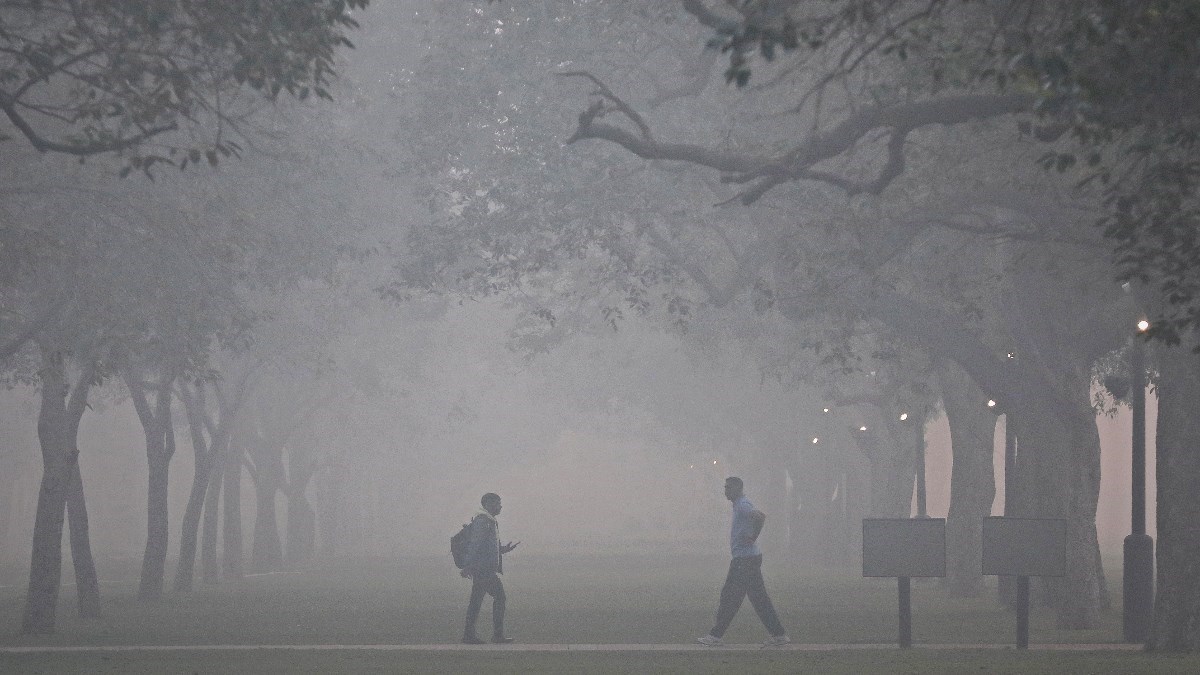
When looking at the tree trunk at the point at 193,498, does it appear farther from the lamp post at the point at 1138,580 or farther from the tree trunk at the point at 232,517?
the lamp post at the point at 1138,580

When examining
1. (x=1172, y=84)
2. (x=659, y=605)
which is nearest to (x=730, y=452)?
(x=659, y=605)

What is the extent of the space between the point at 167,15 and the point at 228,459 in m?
35.5

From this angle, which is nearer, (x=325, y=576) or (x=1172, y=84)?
(x=1172, y=84)

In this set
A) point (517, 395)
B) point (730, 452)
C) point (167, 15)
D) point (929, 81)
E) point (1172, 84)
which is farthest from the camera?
point (517, 395)

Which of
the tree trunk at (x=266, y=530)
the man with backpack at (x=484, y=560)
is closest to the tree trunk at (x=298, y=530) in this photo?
the tree trunk at (x=266, y=530)

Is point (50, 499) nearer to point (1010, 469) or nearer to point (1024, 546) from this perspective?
point (1024, 546)

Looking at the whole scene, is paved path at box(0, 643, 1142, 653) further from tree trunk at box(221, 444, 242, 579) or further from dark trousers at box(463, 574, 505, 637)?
tree trunk at box(221, 444, 242, 579)

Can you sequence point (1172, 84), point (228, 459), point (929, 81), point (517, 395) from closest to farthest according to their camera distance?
point (1172, 84), point (929, 81), point (228, 459), point (517, 395)

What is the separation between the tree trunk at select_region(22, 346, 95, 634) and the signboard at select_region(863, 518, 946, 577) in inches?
441

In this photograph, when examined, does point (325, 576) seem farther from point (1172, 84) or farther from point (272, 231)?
point (1172, 84)

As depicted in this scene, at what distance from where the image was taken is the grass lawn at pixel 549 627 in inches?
668

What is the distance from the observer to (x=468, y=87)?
3030cm

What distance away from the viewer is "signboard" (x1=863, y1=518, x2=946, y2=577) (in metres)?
17.8

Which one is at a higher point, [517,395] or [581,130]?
[517,395]
